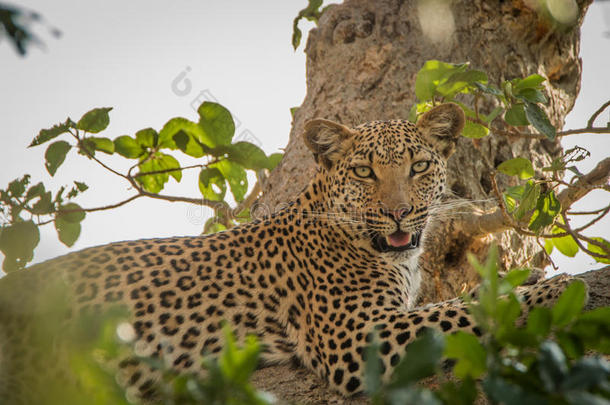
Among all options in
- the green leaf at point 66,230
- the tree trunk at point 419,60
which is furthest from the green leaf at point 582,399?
the green leaf at point 66,230

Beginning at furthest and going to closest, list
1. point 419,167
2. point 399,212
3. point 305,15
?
point 305,15 < point 419,167 < point 399,212

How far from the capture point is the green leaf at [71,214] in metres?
6.45

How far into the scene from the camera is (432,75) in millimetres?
5262

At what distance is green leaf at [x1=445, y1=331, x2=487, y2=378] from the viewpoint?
154 centimetres

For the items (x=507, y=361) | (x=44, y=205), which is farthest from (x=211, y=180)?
(x=507, y=361)

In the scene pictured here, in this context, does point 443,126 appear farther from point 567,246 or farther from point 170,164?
point 170,164

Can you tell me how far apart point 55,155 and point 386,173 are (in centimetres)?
349

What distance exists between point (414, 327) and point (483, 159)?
2985 millimetres

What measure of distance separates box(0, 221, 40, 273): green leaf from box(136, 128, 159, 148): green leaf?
1616mm

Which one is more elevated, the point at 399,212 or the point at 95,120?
the point at 95,120

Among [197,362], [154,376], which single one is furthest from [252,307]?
[154,376]

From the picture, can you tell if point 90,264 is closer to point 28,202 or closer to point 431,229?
point 28,202

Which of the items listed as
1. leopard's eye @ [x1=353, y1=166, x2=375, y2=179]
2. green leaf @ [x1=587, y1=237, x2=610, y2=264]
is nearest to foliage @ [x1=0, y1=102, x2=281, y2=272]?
leopard's eye @ [x1=353, y1=166, x2=375, y2=179]

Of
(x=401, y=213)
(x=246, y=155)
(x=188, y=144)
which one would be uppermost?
(x=188, y=144)
